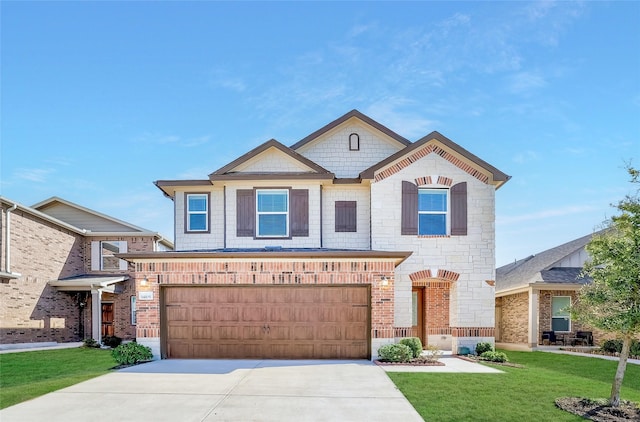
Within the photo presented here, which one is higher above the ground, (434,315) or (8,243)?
(8,243)

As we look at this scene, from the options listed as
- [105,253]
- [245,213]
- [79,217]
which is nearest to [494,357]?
[245,213]

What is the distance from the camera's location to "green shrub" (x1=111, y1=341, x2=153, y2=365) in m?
11.9

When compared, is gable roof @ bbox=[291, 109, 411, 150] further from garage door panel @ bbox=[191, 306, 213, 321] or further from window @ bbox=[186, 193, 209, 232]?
garage door panel @ bbox=[191, 306, 213, 321]

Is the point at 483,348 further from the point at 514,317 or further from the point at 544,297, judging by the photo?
the point at 514,317

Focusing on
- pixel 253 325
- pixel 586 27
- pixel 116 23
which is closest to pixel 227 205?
pixel 253 325

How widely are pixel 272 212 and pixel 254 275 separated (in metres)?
2.92

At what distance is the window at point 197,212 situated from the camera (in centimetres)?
1533

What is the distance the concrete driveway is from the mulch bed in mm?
2934

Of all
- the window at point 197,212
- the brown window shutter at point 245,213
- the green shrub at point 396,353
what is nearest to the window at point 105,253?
the window at point 197,212

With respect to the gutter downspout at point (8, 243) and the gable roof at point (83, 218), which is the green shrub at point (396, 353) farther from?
the gutter downspout at point (8, 243)

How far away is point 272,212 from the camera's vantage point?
15.1 metres

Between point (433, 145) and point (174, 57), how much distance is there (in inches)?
380

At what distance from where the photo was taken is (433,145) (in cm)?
1498

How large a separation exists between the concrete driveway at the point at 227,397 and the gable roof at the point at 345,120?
8.52 metres
